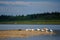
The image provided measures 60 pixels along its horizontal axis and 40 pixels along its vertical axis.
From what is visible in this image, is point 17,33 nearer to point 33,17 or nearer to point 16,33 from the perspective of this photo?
point 16,33

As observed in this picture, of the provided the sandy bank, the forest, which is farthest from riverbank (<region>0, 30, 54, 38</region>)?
the forest

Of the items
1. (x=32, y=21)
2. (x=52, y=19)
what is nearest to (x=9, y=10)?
(x=32, y=21)

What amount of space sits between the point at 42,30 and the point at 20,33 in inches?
29.6

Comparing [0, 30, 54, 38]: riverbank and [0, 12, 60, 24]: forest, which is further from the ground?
[0, 12, 60, 24]: forest

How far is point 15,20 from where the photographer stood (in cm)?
850

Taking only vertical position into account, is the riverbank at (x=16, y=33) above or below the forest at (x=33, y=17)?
below

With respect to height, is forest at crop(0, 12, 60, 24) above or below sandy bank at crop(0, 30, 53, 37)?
above

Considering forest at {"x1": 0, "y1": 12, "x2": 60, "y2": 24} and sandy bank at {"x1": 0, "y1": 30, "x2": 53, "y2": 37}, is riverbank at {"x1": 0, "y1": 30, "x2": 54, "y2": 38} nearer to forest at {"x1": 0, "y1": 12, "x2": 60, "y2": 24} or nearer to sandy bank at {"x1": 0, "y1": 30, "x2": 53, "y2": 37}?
sandy bank at {"x1": 0, "y1": 30, "x2": 53, "y2": 37}

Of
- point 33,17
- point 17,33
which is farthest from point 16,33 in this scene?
point 33,17

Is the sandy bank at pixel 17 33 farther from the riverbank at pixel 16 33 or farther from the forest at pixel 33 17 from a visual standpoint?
the forest at pixel 33 17

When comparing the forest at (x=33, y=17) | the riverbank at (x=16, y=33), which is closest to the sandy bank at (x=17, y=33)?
the riverbank at (x=16, y=33)

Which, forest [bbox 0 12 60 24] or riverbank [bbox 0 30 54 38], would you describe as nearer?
forest [bbox 0 12 60 24]

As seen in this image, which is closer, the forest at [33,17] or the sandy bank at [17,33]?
the forest at [33,17]

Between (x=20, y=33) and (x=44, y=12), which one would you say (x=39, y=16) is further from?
(x=20, y=33)
